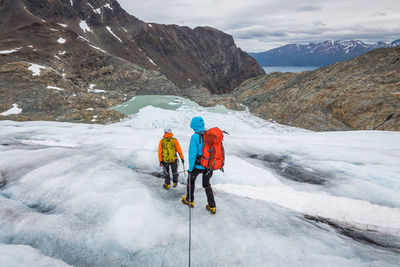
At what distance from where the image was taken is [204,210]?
16.6 feet

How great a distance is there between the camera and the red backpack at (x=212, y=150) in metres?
4.48

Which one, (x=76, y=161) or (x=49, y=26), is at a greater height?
(x=49, y=26)

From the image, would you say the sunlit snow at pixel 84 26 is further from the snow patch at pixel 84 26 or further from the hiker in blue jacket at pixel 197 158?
the hiker in blue jacket at pixel 197 158

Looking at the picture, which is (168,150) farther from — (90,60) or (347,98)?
(90,60)

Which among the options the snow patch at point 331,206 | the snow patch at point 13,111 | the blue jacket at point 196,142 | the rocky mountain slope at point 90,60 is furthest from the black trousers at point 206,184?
the snow patch at point 13,111

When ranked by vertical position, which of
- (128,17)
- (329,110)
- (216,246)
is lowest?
(216,246)

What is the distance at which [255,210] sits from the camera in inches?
208

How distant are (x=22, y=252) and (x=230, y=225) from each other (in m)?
3.88

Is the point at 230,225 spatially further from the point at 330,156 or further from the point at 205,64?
the point at 205,64

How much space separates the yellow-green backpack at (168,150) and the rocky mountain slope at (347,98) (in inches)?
719

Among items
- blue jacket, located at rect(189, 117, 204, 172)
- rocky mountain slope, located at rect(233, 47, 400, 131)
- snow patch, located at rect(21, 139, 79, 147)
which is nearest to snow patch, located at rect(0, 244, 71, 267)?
blue jacket, located at rect(189, 117, 204, 172)

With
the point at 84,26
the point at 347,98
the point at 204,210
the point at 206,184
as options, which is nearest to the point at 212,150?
the point at 206,184

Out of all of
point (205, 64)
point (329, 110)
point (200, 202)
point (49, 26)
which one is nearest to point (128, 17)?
point (205, 64)

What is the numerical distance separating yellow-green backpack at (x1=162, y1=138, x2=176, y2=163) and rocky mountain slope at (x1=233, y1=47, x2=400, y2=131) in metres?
18.3
